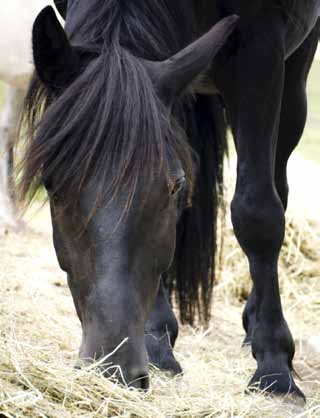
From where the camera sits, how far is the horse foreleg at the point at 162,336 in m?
3.51

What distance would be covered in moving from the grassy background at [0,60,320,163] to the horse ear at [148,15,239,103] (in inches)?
245

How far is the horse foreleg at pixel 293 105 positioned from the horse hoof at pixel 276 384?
3.08 feet

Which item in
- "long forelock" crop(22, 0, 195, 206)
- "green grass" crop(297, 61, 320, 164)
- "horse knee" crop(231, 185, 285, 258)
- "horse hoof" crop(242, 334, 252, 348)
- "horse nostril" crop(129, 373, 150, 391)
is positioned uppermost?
"long forelock" crop(22, 0, 195, 206)

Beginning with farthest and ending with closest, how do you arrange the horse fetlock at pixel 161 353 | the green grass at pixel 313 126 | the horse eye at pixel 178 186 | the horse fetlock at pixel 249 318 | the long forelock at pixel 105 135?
the green grass at pixel 313 126 < the horse fetlock at pixel 249 318 < the horse fetlock at pixel 161 353 < the horse eye at pixel 178 186 < the long forelock at pixel 105 135

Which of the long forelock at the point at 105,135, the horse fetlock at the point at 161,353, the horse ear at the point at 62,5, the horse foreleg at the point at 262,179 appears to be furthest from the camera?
the horse fetlock at the point at 161,353

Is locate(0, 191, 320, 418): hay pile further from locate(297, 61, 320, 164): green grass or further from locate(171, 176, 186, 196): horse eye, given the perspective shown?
locate(297, 61, 320, 164): green grass

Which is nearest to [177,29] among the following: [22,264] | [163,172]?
[163,172]

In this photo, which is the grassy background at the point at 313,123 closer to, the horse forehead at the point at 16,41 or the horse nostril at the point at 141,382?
the horse forehead at the point at 16,41

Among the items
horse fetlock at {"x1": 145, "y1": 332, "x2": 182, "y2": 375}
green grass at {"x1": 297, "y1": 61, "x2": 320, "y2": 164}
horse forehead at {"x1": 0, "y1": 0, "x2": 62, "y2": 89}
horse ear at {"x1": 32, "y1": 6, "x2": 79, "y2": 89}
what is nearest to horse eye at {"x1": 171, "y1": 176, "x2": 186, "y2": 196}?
horse ear at {"x1": 32, "y1": 6, "x2": 79, "y2": 89}

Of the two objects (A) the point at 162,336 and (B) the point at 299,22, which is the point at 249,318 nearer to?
(A) the point at 162,336

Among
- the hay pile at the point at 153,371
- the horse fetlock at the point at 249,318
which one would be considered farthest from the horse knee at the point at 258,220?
the horse fetlock at the point at 249,318

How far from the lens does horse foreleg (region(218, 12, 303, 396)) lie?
10.2 ft

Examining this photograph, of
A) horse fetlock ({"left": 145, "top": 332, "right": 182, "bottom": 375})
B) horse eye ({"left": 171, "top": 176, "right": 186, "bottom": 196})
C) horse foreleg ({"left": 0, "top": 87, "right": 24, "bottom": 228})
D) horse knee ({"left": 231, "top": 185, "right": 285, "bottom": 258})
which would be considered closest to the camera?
horse eye ({"left": 171, "top": 176, "right": 186, "bottom": 196})

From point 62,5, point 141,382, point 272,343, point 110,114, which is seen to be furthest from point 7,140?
point 141,382
